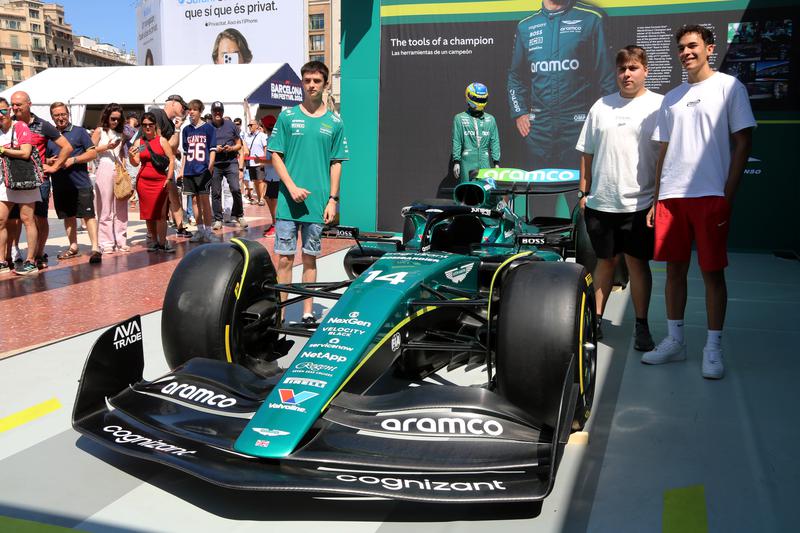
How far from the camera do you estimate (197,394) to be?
9.68 ft

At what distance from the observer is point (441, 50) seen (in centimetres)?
970

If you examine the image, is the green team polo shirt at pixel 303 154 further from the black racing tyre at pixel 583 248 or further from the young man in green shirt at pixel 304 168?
the black racing tyre at pixel 583 248

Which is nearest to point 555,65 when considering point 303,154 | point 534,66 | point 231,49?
point 534,66

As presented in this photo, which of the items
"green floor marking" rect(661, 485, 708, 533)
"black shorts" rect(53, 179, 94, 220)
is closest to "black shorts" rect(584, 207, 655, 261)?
"green floor marking" rect(661, 485, 708, 533)

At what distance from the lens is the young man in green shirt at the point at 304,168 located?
191 inches

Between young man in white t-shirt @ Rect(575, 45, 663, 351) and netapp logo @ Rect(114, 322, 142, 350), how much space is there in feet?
9.82

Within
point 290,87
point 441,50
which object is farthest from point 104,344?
point 290,87

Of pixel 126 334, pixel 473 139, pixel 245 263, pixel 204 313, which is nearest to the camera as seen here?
pixel 126 334

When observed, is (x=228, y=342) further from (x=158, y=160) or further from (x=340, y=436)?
(x=158, y=160)

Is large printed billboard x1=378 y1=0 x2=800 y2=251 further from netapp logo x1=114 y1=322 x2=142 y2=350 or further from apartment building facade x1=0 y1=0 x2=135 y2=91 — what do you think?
apartment building facade x1=0 y1=0 x2=135 y2=91

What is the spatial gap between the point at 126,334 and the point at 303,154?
2.08 metres

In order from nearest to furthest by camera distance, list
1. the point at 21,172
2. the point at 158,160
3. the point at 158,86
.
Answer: the point at 21,172
the point at 158,160
the point at 158,86

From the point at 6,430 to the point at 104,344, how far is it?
87 cm

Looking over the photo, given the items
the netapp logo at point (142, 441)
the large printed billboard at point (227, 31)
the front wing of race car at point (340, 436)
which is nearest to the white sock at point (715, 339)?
the front wing of race car at point (340, 436)
